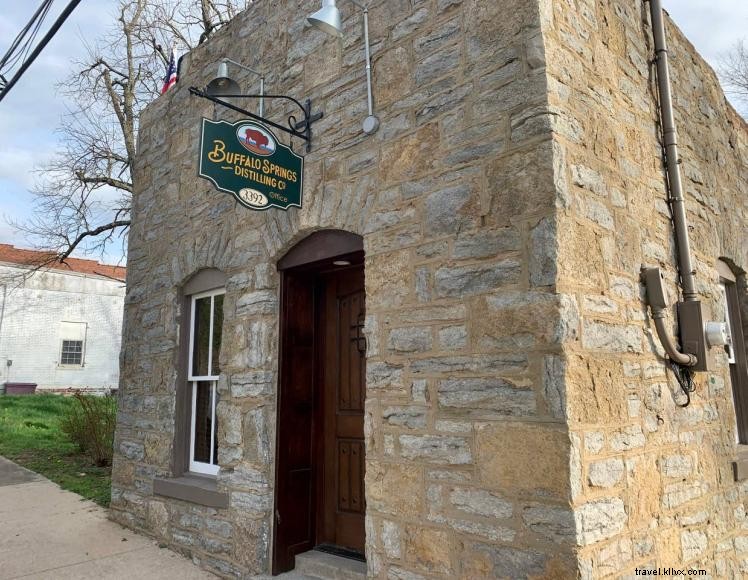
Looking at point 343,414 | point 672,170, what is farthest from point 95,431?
point 672,170

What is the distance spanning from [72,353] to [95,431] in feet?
54.9

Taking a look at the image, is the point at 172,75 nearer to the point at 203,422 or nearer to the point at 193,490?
the point at 203,422

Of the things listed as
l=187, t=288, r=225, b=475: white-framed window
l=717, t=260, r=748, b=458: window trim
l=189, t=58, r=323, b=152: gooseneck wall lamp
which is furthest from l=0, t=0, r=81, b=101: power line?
l=717, t=260, r=748, b=458: window trim

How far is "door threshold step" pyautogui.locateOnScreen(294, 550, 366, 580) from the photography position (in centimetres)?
383

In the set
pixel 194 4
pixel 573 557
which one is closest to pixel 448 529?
pixel 573 557

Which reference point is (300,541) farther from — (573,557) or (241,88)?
(241,88)

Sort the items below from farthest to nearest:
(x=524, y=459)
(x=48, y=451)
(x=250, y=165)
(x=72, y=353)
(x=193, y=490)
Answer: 1. (x=72, y=353)
2. (x=48, y=451)
3. (x=193, y=490)
4. (x=250, y=165)
5. (x=524, y=459)

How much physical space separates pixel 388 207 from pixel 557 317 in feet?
4.58

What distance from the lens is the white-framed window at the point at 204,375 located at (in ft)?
17.1

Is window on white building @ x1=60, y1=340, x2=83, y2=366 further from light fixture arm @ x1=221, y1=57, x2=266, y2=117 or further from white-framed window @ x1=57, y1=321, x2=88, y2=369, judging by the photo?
light fixture arm @ x1=221, y1=57, x2=266, y2=117

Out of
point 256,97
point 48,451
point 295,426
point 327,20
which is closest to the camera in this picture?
point 327,20

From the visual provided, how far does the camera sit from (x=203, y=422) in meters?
5.31

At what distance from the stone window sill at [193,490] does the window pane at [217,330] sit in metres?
0.99

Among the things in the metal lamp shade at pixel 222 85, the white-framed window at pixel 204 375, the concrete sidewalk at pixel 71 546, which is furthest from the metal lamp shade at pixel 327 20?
the concrete sidewalk at pixel 71 546
